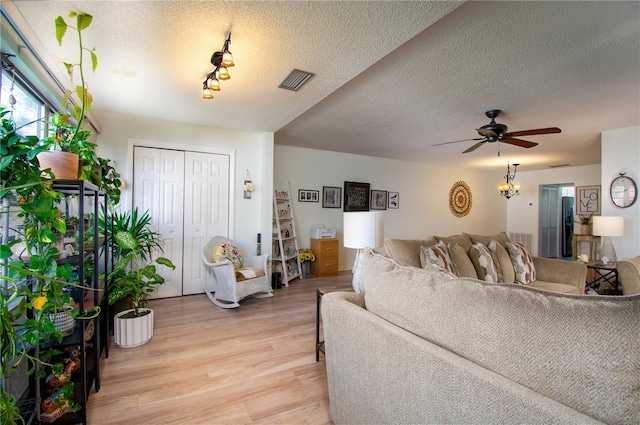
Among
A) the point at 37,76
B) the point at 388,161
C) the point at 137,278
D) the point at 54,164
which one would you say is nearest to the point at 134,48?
the point at 37,76

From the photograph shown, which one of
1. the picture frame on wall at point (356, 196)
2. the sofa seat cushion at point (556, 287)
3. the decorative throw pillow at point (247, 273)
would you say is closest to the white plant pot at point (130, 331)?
the decorative throw pillow at point (247, 273)

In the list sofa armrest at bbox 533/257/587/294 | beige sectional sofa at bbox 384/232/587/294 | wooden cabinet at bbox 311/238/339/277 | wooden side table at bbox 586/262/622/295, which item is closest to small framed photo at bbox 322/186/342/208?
wooden cabinet at bbox 311/238/339/277

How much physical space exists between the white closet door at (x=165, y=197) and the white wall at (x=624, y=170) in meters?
6.01

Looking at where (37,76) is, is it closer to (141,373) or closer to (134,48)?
(134,48)

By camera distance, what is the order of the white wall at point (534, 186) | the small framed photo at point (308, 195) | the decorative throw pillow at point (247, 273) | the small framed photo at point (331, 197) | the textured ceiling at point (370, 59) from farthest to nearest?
the white wall at point (534, 186)
the small framed photo at point (331, 197)
the small framed photo at point (308, 195)
the decorative throw pillow at point (247, 273)
the textured ceiling at point (370, 59)

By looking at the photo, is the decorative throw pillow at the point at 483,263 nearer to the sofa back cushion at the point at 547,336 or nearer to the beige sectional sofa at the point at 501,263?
the beige sectional sofa at the point at 501,263

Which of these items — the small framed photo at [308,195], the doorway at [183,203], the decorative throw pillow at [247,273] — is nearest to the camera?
the decorative throw pillow at [247,273]

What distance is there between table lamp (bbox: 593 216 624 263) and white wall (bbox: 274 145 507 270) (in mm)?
3543

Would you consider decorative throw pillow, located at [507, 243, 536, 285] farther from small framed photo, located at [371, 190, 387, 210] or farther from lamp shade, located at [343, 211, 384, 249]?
small framed photo, located at [371, 190, 387, 210]

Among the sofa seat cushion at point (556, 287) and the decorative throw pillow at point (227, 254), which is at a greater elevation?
the decorative throw pillow at point (227, 254)

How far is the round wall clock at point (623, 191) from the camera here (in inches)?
156

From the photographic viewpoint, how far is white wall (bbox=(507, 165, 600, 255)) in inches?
273

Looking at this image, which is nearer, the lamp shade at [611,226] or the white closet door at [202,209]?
the lamp shade at [611,226]

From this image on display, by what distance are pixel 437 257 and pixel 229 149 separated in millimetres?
3204
